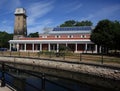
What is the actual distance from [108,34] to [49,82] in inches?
1327

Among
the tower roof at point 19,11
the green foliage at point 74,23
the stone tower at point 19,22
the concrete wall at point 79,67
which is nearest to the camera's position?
the concrete wall at point 79,67

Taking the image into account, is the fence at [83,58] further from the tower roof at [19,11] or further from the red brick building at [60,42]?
the tower roof at [19,11]

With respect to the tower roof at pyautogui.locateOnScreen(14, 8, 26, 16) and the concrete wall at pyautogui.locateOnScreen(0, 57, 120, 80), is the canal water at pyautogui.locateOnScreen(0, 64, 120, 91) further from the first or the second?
the tower roof at pyautogui.locateOnScreen(14, 8, 26, 16)

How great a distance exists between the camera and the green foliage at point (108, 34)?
3647 cm

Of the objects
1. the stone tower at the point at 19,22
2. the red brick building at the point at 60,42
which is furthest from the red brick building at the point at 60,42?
the stone tower at the point at 19,22

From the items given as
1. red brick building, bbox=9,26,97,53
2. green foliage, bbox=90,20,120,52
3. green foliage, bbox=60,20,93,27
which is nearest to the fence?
green foliage, bbox=90,20,120,52

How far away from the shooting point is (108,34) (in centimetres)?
3831

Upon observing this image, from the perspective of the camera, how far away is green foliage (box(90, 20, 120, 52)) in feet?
120

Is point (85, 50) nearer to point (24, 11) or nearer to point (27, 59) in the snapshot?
point (27, 59)

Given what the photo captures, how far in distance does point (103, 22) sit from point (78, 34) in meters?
20.0

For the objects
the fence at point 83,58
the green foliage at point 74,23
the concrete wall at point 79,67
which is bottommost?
the concrete wall at point 79,67

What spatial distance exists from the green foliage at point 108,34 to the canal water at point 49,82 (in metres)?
15.2

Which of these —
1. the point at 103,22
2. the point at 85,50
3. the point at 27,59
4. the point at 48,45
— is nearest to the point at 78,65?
the point at 27,59

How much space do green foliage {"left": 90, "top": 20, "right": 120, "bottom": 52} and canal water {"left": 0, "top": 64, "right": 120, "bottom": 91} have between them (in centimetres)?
1515
